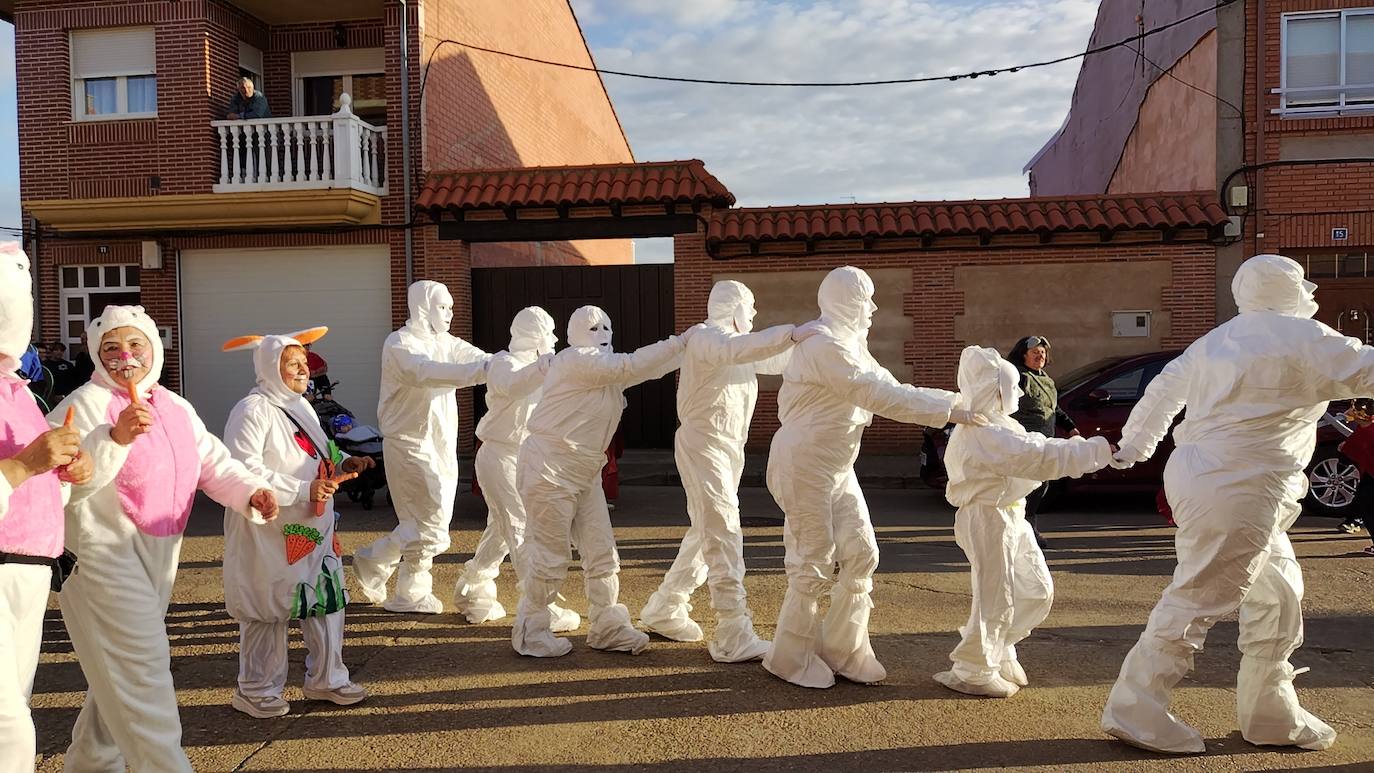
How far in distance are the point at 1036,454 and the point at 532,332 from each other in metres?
3.04

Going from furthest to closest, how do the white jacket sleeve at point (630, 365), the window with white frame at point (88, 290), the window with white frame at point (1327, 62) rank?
the window with white frame at point (88, 290)
the window with white frame at point (1327, 62)
the white jacket sleeve at point (630, 365)

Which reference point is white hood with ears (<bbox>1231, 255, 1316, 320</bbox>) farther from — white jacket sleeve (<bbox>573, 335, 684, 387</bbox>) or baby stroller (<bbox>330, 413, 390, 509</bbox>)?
baby stroller (<bbox>330, 413, 390, 509</bbox>)

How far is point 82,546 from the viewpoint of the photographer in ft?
12.0

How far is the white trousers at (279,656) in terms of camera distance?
498 centimetres

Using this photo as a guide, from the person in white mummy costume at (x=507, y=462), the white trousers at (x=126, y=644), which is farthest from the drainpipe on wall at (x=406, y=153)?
the white trousers at (x=126, y=644)

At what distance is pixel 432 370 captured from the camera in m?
6.25

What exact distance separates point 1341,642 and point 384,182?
12931 mm

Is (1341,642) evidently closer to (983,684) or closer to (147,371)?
(983,684)

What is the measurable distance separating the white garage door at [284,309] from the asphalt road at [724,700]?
808 cm

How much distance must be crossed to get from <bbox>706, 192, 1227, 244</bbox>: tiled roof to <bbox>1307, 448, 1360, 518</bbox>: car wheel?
14.1 feet

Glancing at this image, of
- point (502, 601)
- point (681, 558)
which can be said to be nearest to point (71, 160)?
point (502, 601)

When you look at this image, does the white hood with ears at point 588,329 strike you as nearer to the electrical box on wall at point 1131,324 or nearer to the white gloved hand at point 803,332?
the white gloved hand at point 803,332

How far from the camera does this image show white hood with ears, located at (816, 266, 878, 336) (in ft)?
16.9

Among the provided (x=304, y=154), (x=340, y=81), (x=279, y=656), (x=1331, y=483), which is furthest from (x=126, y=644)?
(x=340, y=81)
